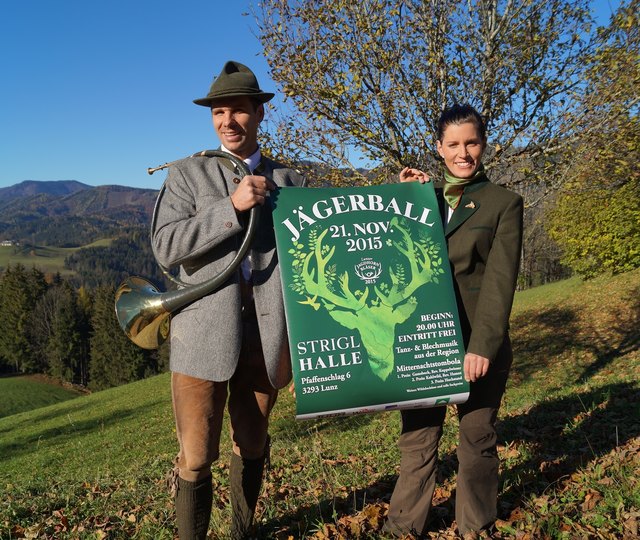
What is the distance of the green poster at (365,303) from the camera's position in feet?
9.41

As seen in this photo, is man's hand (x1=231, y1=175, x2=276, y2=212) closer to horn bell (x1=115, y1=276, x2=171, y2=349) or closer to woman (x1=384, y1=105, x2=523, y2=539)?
horn bell (x1=115, y1=276, x2=171, y2=349)

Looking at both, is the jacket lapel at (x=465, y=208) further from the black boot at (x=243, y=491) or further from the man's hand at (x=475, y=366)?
the black boot at (x=243, y=491)

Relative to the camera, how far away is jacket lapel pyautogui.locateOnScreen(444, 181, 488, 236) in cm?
318

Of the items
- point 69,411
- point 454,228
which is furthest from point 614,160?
point 69,411

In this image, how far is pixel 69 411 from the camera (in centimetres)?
3061

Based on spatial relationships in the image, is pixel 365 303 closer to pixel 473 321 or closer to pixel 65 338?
pixel 473 321

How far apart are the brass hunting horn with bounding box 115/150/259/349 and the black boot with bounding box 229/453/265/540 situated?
3.37 feet

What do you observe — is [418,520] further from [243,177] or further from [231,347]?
[243,177]

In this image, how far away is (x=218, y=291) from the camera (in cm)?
294

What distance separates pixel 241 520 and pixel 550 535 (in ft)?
6.53

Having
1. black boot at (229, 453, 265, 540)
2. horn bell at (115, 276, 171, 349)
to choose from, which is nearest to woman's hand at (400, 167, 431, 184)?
horn bell at (115, 276, 171, 349)

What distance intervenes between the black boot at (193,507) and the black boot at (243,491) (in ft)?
1.15

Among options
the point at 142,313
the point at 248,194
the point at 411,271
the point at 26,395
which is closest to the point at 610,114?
the point at 411,271

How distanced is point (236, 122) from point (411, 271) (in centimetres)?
135
